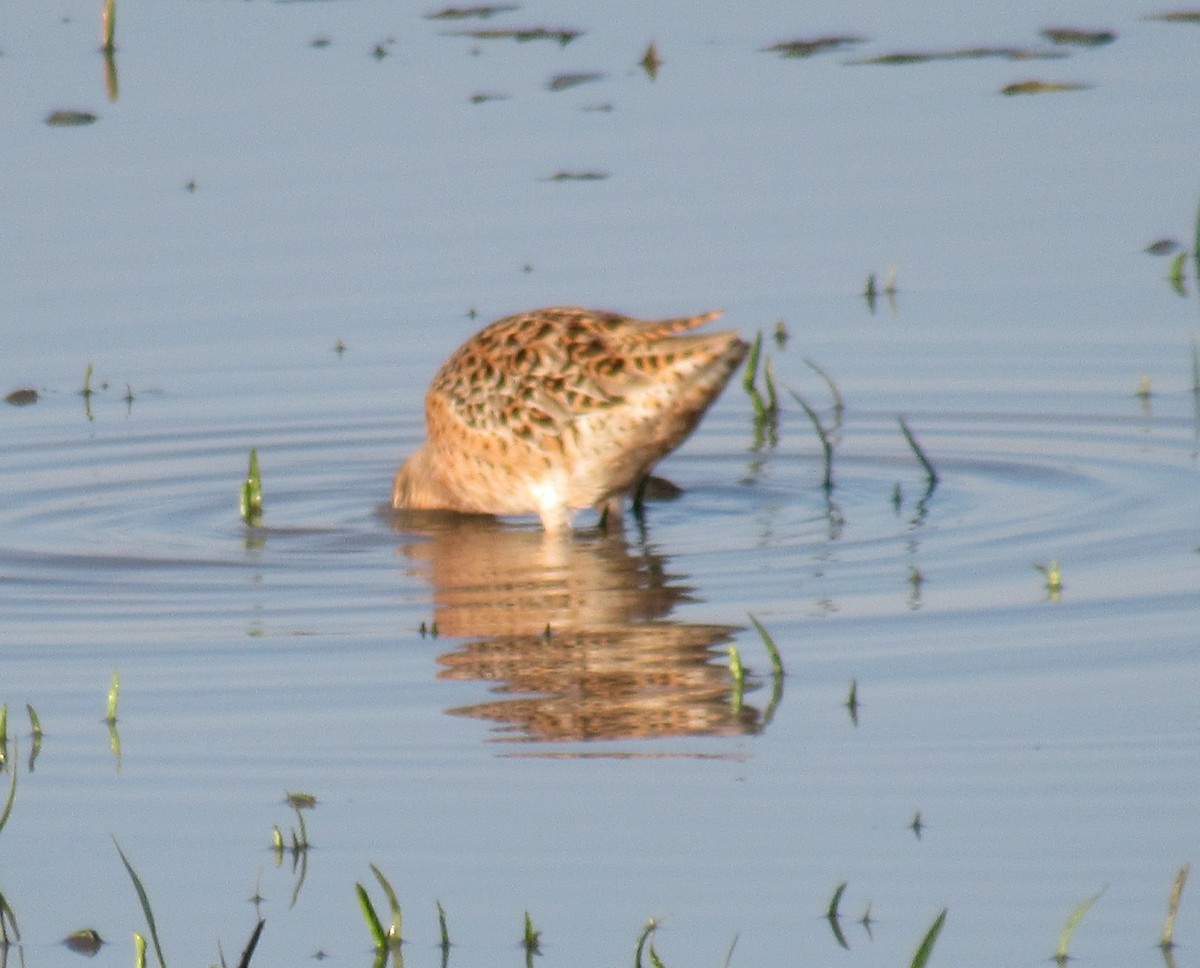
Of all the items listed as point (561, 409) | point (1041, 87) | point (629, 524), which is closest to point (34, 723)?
point (561, 409)

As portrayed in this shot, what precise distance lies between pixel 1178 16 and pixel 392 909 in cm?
1447

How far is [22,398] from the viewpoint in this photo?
11656mm

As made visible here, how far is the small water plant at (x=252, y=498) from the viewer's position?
31.6ft

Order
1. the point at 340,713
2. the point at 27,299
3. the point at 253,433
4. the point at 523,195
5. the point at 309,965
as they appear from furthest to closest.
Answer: the point at 523,195 < the point at 27,299 < the point at 253,433 < the point at 340,713 < the point at 309,965

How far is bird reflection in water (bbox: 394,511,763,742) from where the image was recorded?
6.92 meters

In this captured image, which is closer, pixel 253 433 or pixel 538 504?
pixel 538 504

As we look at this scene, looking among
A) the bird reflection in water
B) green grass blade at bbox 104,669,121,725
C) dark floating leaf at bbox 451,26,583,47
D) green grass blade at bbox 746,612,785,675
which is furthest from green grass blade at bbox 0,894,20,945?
dark floating leaf at bbox 451,26,583,47

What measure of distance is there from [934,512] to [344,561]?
216 centimetres

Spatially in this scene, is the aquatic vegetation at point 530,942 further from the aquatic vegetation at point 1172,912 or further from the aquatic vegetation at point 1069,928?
the aquatic vegetation at point 1172,912

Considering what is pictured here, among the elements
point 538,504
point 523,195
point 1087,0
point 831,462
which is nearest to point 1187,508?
point 831,462

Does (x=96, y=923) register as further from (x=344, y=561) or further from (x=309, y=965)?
(x=344, y=561)

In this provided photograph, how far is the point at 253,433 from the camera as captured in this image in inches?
449

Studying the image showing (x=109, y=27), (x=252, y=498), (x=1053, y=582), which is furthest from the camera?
(x=109, y=27)

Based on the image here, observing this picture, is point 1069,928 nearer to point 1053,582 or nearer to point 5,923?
point 5,923
